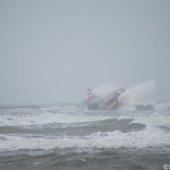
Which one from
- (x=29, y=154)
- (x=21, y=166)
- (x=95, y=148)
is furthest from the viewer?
(x=95, y=148)

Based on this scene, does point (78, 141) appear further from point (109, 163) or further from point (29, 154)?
point (109, 163)

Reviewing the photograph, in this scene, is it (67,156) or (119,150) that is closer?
(67,156)

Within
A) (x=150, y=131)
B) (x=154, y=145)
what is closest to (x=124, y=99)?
(x=150, y=131)

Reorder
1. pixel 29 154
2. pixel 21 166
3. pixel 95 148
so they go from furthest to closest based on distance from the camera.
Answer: pixel 95 148 < pixel 29 154 < pixel 21 166

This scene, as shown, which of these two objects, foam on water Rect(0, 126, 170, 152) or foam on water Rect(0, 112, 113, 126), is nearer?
foam on water Rect(0, 126, 170, 152)

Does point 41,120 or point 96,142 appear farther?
point 41,120

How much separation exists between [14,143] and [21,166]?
5294 millimetres

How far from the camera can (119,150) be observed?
40.9ft

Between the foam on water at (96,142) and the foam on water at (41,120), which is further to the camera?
the foam on water at (41,120)

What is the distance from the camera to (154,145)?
1336 centimetres

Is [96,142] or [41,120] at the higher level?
[41,120]

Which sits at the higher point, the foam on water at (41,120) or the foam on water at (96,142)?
the foam on water at (41,120)

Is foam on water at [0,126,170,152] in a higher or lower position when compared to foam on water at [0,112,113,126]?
lower

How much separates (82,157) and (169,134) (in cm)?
780
